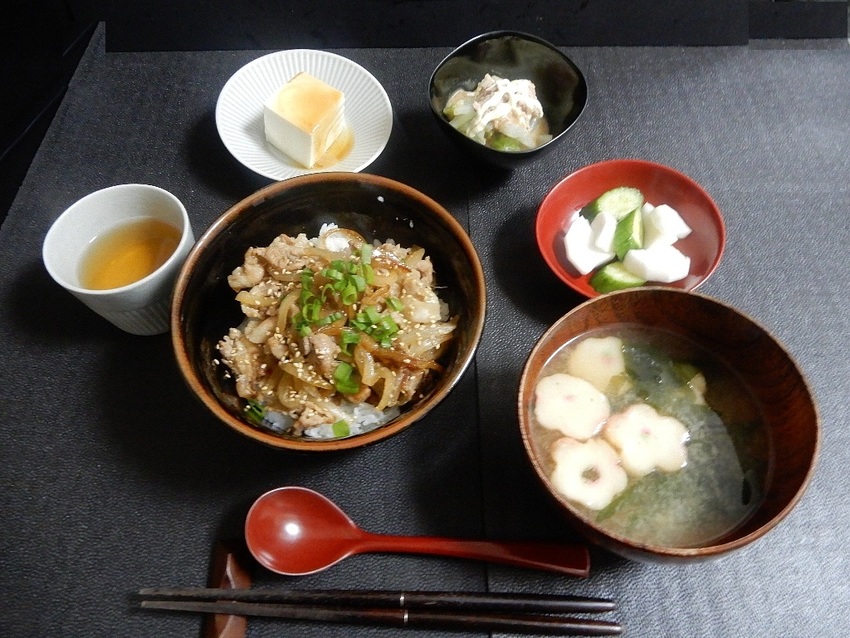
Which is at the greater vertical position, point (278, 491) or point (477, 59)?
point (477, 59)

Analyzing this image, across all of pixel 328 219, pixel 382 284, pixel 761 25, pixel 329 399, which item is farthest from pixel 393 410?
pixel 761 25

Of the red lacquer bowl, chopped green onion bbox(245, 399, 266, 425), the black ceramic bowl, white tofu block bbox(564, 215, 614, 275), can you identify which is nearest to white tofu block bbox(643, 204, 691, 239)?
the red lacquer bowl

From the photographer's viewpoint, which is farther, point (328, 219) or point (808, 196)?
point (808, 196)

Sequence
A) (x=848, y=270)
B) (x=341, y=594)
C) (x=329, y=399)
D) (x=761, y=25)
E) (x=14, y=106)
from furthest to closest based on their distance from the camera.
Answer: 1. (x=761, y=25)
2. (x=14, y=106)
3. (x=848, y=270)
4. (x=329, y=399)
5. (x=341, y=594)

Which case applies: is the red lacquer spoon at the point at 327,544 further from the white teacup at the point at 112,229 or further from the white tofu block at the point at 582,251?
the white tofu block at the point at 582,251

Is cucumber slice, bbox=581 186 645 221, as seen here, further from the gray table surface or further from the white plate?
the white plate

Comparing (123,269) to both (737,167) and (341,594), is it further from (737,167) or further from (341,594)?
(737,167)
